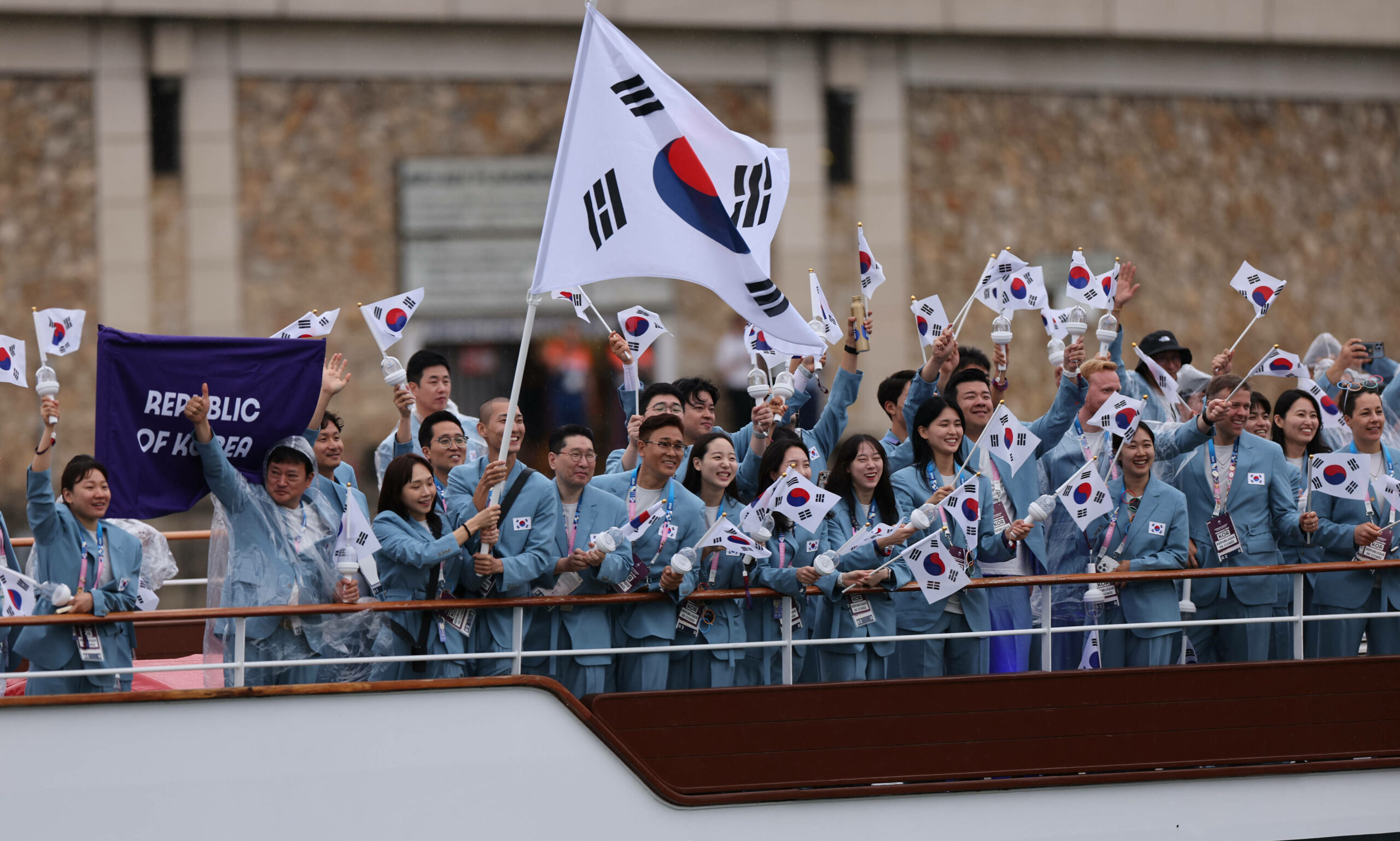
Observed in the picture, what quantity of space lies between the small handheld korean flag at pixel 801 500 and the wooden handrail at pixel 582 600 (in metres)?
0.36

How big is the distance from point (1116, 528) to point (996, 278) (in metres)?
1.50

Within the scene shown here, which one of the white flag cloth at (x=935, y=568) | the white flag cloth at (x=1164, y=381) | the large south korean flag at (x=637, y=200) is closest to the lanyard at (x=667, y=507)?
the large south korean flag at (x=637, y=200)

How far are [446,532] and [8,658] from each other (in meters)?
1.92

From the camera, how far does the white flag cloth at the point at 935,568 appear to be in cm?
616

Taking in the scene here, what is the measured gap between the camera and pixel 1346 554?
7.12 meters

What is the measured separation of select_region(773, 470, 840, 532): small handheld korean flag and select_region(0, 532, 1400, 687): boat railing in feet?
1.17

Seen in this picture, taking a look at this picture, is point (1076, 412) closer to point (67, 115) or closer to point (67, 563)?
point (67, 563)

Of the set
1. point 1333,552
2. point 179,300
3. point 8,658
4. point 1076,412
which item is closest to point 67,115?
point 179,300

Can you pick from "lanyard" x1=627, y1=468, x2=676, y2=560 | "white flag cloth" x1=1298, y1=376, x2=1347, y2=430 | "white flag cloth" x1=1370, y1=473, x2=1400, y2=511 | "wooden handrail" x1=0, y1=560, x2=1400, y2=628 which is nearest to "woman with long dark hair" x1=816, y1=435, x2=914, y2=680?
"wooden handrail" x1=0, y1=560, x2=1400, y2=628

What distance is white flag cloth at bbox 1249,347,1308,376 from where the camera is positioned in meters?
7.44

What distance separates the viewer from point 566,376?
635 inches

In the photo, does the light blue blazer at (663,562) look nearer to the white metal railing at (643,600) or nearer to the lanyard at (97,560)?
the white metal railing at (643,600)

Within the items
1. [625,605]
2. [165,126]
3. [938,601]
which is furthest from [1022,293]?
[165,126]

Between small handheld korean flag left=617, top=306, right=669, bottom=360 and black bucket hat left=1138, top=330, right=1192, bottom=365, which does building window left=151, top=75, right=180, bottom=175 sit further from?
black bucket hat left=1138, top=330, right=1192, bottom=365
